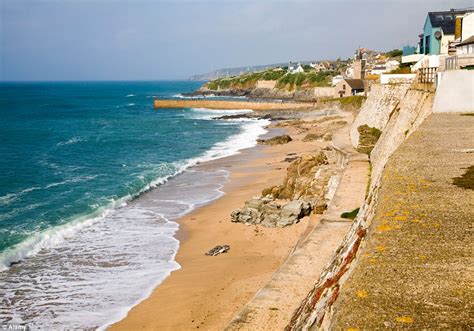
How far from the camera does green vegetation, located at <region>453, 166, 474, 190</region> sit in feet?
25.3

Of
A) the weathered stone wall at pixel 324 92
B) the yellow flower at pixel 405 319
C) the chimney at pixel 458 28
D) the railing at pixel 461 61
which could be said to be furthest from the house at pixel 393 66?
the yellow flower at pixel 405 319

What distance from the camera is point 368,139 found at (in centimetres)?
2489

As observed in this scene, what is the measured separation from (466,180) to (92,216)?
18.0m

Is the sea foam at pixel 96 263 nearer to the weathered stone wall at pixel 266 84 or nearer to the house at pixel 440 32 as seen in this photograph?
the house at pixel 440 32

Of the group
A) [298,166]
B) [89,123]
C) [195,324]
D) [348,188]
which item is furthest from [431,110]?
[89,123]

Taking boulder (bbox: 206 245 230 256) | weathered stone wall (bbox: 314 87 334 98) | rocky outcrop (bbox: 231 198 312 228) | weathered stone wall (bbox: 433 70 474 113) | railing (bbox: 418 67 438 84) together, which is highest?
railing (bbox: 418 67 438 84)

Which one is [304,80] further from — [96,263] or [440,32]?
[96,263]

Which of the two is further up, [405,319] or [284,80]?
[284,80]

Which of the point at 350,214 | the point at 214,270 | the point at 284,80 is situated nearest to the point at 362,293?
the point at 350,214

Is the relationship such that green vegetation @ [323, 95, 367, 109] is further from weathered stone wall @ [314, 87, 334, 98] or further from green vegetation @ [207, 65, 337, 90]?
green vegetation @ [207, 65, 337, 90]

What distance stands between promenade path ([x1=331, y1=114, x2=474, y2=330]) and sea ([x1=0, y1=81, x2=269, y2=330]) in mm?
8577

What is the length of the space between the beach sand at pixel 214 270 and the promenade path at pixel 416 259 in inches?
244

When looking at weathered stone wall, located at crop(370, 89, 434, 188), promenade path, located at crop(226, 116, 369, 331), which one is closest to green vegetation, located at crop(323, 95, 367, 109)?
weathered stone wall, located at crop(370, 89, 434, 188)

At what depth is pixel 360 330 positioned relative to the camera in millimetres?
3947
